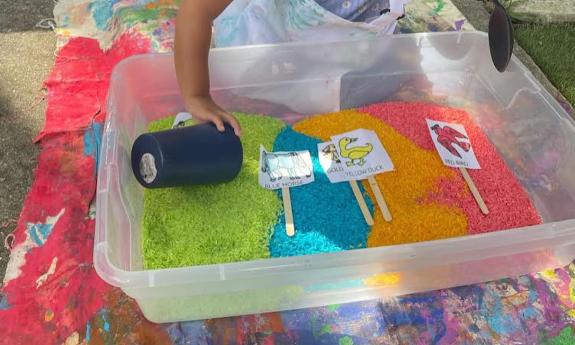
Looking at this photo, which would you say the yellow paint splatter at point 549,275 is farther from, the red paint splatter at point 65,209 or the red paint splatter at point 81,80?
the red paint splatter at point 81,80

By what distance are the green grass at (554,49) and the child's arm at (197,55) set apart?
101cm

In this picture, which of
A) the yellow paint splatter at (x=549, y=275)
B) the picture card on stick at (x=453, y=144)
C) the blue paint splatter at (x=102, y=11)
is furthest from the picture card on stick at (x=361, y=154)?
the blue paint splatter at (x=102, y=11)

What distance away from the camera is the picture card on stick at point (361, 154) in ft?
3.42

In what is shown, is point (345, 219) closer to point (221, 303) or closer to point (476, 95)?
point (221, 303)

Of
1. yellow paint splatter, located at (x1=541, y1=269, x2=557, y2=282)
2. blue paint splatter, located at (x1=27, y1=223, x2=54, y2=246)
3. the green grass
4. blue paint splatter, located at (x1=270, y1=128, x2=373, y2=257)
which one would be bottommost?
yellow paint splatter, located at (x1=541, y1=269, x2=557, y2=282)

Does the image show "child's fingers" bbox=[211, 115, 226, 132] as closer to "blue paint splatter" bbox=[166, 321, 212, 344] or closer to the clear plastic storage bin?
the clear plastic storage bin

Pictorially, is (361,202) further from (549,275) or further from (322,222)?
(549,275)

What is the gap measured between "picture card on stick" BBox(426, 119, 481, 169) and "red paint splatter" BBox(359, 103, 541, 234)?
1 cm

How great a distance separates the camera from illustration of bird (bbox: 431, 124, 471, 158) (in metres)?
1.11

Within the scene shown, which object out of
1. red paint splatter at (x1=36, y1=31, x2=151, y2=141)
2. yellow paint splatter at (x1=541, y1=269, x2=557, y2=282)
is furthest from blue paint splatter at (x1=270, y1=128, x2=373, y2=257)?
red paint splatter at (x1=36, y1=31, x2=151, y2=141)

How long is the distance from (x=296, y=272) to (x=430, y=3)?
123cm

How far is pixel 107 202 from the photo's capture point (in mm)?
822

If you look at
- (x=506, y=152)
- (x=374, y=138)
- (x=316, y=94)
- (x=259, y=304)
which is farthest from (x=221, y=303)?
(x=506, y=152)

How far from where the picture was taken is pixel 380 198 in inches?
38.7
